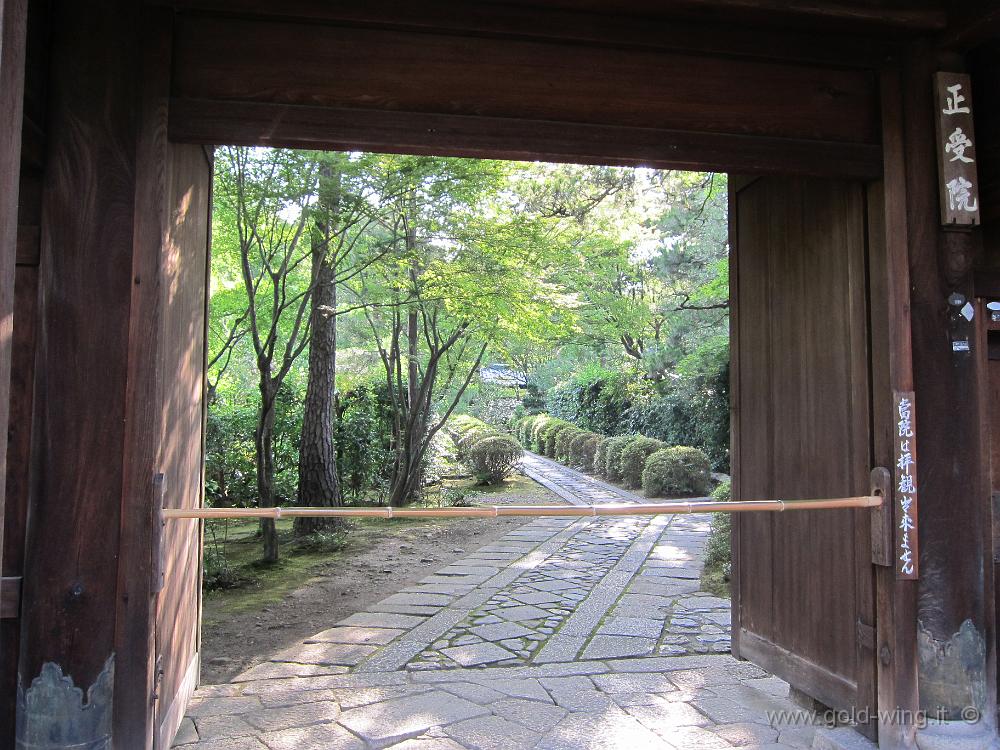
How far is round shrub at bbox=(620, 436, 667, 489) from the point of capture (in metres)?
14.3

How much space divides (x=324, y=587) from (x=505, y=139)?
5.30 metres

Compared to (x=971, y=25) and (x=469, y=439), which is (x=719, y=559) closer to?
(x=971, y=25)

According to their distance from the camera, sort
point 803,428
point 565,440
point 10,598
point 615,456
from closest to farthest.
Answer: point 10,598 → point 803,428 → point 615,456 → point 565,440

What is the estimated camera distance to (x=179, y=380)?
3383mm

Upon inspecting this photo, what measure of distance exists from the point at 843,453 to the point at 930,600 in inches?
29.6

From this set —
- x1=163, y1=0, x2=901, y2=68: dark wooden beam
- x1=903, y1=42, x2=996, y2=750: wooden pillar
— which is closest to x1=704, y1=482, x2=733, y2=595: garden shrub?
x1=903, y1=42, x2=996, y2=750: wooden pillar

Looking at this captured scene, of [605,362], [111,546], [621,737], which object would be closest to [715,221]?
[605,362]

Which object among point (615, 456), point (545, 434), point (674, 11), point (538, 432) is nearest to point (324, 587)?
point (674, 11)

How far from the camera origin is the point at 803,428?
3.77 meters

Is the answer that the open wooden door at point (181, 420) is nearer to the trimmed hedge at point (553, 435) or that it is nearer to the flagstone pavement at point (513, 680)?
the flagstone pavement at point (513, 680)

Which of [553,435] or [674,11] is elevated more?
[674,11]

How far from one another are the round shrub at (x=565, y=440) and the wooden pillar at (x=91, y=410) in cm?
1707

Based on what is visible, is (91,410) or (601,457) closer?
(91,410)

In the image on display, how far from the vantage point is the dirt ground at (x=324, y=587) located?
16.6 ft
